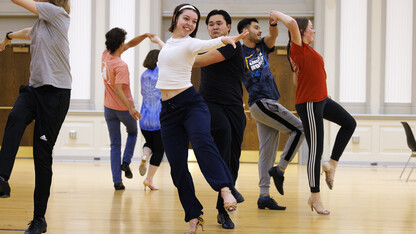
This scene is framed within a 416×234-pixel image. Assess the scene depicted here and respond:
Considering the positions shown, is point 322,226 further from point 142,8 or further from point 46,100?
point 142,8

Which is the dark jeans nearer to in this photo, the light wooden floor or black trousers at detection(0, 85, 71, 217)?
the light wooden floor

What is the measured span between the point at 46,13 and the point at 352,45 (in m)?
7.71

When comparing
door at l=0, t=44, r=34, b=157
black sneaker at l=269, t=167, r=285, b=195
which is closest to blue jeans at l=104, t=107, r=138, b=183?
black sneaker at l=269, t=167, r=285, b=195

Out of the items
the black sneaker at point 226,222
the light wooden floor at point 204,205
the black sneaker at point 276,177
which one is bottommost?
the light wooden floor at point 204,205

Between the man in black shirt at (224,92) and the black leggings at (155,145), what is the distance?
189 centimetres

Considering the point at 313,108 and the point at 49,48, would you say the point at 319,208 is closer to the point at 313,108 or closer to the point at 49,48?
the point at 313,108

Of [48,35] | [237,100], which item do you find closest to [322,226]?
[237,100]

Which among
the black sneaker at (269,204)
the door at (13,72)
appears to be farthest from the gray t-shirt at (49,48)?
the door at (13,72)

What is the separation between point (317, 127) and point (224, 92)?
0.86 metres

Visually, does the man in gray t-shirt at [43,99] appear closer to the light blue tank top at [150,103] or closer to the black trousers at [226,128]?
the black trousers at [226,128]

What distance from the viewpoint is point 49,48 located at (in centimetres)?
295

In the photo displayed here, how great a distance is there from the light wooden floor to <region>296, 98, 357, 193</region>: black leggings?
1.16 feet

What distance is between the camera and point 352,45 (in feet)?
31.8

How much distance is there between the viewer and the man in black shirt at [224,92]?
3.38 m
